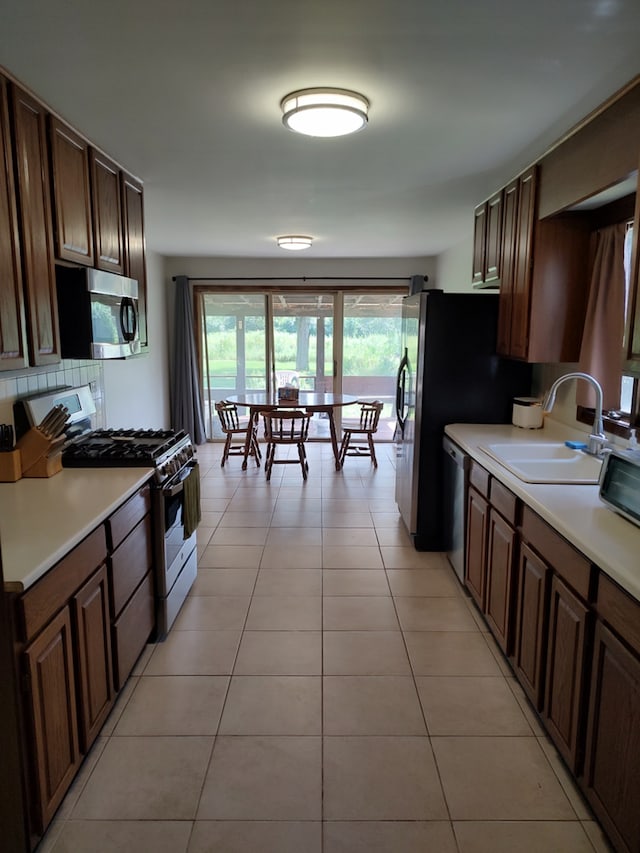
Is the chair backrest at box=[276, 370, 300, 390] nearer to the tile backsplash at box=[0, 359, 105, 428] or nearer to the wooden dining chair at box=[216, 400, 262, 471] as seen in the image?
the wooden dining chair at box=[216, 400, 262, 471]

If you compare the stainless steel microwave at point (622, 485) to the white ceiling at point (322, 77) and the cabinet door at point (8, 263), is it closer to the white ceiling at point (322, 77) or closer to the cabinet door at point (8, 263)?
the white ceiling at point (322, 77)

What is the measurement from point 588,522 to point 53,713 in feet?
5.78

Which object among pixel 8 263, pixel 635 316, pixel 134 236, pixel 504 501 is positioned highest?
pixel 134 236

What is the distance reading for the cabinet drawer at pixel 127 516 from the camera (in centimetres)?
207

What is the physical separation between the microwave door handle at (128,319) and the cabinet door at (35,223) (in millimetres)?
570

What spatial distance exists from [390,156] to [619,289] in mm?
1324

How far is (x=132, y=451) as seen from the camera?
105 inches

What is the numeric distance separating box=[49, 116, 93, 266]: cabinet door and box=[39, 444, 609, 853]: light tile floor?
1.89 meters

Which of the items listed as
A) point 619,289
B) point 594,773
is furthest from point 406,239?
point 594,773

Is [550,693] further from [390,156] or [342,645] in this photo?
[390,156]

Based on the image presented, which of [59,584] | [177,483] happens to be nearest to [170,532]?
[177,483]

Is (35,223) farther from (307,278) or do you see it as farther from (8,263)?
(307,278)

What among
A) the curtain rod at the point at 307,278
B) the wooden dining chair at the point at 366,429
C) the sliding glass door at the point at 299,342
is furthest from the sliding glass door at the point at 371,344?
the wooden dining chair at the point at 366,429

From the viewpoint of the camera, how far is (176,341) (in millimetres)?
6910
